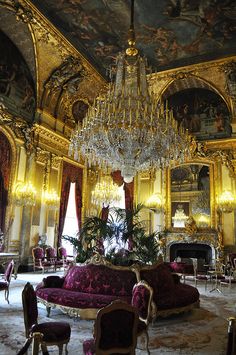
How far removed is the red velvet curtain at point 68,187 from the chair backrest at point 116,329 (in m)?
8.19

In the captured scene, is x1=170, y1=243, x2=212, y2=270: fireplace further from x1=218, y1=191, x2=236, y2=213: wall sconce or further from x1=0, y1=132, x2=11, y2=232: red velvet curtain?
x1=0, y1=132, x2=11, y2=232: red velvet curtain

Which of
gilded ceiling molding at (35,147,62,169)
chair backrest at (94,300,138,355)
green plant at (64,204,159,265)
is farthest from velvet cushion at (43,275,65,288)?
gilded ceiling molding at (35,147,62,169)

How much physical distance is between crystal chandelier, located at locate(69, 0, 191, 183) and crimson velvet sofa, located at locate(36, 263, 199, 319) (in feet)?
8.11

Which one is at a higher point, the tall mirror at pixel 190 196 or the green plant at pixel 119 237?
the tall mirror at pixel 190 196

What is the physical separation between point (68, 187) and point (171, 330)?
7.70m

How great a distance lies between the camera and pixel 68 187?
11.3 meters

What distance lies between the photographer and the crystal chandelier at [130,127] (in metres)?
6.07

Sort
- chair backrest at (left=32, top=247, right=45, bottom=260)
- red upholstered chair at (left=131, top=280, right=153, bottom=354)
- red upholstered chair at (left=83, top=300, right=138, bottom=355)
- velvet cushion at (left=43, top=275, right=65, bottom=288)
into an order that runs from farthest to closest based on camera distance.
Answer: chair backrest at (left=32, top=247, right=45, bottom=260)
velvet cushion at (left=43, top=275, right=65, bottom=288)
red upholstered chair at (left=131, top=280, right=153, bottom=354)
red upholstered chair at (left=83, top=300, right=138, bottom=355)

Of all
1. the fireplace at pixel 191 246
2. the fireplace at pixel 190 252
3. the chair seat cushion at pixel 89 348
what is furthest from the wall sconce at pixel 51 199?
the chair seat cushion at pixel 89 348

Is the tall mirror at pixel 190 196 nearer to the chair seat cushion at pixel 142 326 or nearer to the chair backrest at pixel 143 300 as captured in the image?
the chair backrest at pixel 143 300

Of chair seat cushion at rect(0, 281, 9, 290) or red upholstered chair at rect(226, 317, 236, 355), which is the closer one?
red upholstered chair at rect(226, 317, 236, 355)

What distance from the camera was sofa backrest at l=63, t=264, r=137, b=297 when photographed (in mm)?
4703

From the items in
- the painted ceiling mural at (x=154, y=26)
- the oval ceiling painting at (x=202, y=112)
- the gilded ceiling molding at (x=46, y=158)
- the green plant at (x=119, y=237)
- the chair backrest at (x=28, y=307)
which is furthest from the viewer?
the oval ceiling painting at (x=202, y=112)

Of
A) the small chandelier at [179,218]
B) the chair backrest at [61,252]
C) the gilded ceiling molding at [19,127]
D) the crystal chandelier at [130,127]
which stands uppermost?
the gilded ceiling molding at [19,127]
